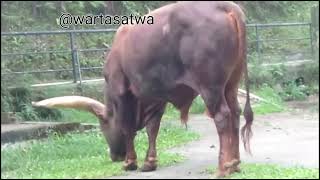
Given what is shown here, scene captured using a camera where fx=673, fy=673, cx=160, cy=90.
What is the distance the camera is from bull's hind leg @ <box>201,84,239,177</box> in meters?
6.03

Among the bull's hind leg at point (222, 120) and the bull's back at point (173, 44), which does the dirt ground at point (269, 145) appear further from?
the bull's back at point (173, 44)

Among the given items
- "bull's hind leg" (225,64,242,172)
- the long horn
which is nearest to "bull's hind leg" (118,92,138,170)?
the long horn

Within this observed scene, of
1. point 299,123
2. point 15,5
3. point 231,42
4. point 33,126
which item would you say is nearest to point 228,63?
point 231,42

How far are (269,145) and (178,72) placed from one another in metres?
2.82

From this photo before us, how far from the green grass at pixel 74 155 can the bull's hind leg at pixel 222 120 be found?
117 cm

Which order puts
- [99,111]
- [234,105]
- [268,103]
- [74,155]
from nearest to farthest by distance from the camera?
1. [234,105]
2. [99,111]
3. [74,155]
4. [268,103]

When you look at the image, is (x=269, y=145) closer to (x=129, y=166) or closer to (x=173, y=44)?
(x=129, y=166)

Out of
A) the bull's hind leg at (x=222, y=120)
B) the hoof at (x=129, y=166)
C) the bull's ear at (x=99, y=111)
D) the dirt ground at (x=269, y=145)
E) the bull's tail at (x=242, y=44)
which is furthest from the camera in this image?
the bull's ear at (x=99, y=111)

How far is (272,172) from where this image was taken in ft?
20.7

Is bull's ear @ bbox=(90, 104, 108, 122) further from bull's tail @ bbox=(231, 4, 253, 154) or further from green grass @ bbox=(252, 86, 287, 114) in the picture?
green grass @ bbox=(252, 86, 287, 114)

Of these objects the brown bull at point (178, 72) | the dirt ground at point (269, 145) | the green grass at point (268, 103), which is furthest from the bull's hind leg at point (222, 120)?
the green grass at point (268, 103)

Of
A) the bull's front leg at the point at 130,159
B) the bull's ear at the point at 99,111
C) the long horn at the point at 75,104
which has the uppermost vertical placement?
the long horn at the point at 75,104

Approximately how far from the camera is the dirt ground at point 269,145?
6.91 metres

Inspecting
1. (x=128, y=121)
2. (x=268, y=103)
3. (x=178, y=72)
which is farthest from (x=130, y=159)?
(x=268, y=103)
